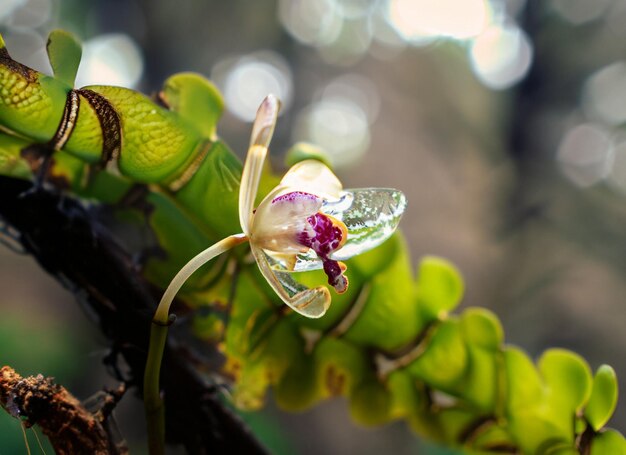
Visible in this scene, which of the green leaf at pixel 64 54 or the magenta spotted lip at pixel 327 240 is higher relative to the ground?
the green leaf at pixel 64 54

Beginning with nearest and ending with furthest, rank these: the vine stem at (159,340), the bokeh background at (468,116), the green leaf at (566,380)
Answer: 1. the vine stem at (159,340)
2. the green leaf at (566,380)
3. the bokeh background at (468,116)

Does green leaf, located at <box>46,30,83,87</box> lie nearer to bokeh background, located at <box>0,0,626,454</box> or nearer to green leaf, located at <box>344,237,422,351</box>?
green leaf, located at <box>344,237,422,351</box>

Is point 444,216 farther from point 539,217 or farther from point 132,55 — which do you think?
point 132,55

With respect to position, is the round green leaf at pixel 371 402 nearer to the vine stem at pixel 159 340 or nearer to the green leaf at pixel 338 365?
the green leaf at pixel 338 365

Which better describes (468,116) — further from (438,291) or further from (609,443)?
(609,443)

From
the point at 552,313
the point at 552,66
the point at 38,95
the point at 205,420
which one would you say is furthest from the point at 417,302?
the point at 552,66

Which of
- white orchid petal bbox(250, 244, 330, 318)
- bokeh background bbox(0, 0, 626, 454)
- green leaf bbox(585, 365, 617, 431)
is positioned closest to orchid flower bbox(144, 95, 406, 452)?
white orchid petal bbox(250, 244, 330, 318)

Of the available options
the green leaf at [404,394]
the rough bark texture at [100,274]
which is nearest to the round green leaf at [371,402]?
the green leaf at [404,394]
